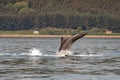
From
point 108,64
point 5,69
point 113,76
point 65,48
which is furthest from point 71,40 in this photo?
point 113,76

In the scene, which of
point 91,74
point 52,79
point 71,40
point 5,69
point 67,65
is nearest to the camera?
point 52,79

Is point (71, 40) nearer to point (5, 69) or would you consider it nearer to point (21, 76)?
point (5, 69)

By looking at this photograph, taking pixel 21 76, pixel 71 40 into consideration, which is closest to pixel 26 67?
pixel 21 76

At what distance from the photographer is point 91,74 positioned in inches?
1572

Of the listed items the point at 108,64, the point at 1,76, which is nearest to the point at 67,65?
the point at 108,64

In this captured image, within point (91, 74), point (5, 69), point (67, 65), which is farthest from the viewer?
point (67, 65)

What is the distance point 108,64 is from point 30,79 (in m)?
12.5

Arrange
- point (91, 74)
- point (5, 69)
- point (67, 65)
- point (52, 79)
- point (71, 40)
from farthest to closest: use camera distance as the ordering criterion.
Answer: point (71, 40)
point (67, 65)
point (5, 69)
point (91, 74)
point (52, 79)

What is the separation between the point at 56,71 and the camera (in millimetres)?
42031

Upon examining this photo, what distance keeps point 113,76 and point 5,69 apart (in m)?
8.81

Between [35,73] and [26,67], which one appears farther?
[26,67]

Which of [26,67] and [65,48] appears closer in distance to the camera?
[26,67]

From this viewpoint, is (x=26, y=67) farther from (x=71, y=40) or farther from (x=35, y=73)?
A: (x=71, y=40)

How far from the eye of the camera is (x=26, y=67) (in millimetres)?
45406
